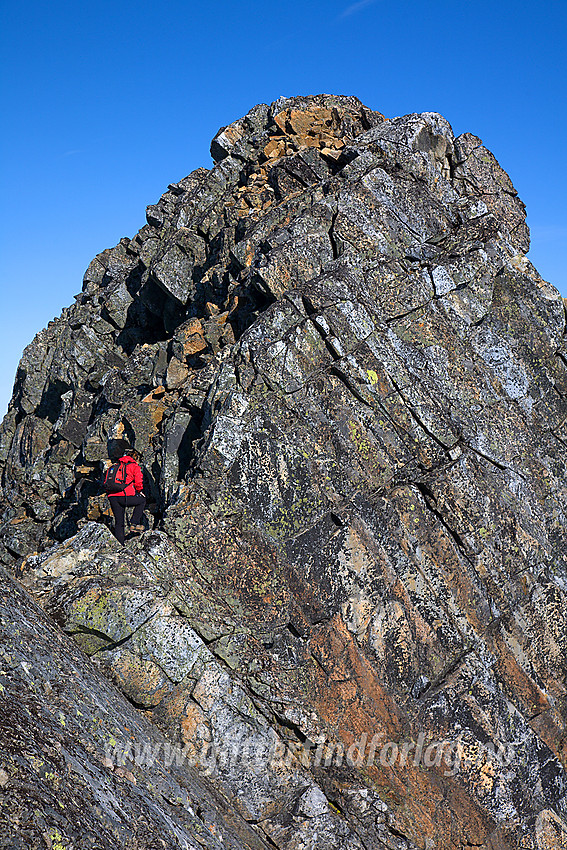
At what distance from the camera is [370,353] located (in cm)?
2386

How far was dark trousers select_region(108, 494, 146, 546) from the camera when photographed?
21938mm

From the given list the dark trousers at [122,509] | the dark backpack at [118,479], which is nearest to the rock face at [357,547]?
the dark trousers at [122,509]

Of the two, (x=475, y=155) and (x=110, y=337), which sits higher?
(x=475, y=155)

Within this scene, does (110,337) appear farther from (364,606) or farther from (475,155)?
(364,606)

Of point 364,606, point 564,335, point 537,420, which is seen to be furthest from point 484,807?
A: point 564,335

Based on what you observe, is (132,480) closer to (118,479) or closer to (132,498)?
(118,479)

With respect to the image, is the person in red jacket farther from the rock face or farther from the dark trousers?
the rock face

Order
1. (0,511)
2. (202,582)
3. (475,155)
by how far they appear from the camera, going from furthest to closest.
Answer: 1. (0,511)
2. (475,155)
3. (202,582)

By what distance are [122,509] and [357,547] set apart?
28.2 ft

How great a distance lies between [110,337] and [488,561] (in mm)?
30997

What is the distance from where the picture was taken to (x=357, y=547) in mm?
21938

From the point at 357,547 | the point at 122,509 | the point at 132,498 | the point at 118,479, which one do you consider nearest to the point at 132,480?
the point at 118,479

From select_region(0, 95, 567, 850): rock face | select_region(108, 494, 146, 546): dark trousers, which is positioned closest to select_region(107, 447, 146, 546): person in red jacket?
select_region(108, 494, 146, 546): dark trousers

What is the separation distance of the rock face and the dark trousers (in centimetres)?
107
